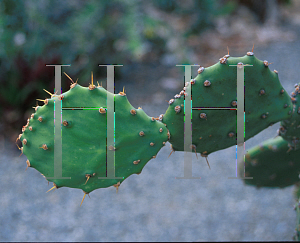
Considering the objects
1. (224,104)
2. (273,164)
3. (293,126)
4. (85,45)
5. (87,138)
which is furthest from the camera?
(85,45)

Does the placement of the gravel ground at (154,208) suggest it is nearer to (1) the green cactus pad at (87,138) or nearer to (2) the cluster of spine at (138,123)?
(2) the cluster of spine at (138,123)

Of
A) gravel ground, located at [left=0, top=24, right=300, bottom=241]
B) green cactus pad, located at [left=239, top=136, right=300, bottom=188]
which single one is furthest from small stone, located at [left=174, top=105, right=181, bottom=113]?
gravel ground, located at [left=0, top=24, right=300, bottom=241]

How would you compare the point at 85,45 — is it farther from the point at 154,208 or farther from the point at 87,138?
the point at 87,138

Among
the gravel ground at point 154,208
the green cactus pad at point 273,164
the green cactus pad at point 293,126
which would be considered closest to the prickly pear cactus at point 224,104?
the green cactus pad at point 293,126

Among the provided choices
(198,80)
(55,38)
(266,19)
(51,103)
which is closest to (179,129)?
(198,80)

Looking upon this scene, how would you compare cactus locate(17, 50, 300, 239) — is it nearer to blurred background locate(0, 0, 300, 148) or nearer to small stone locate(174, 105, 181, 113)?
small stone locate(174, 105, 181, 113)

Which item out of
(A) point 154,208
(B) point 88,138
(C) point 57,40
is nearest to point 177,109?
(B) point 88,138
